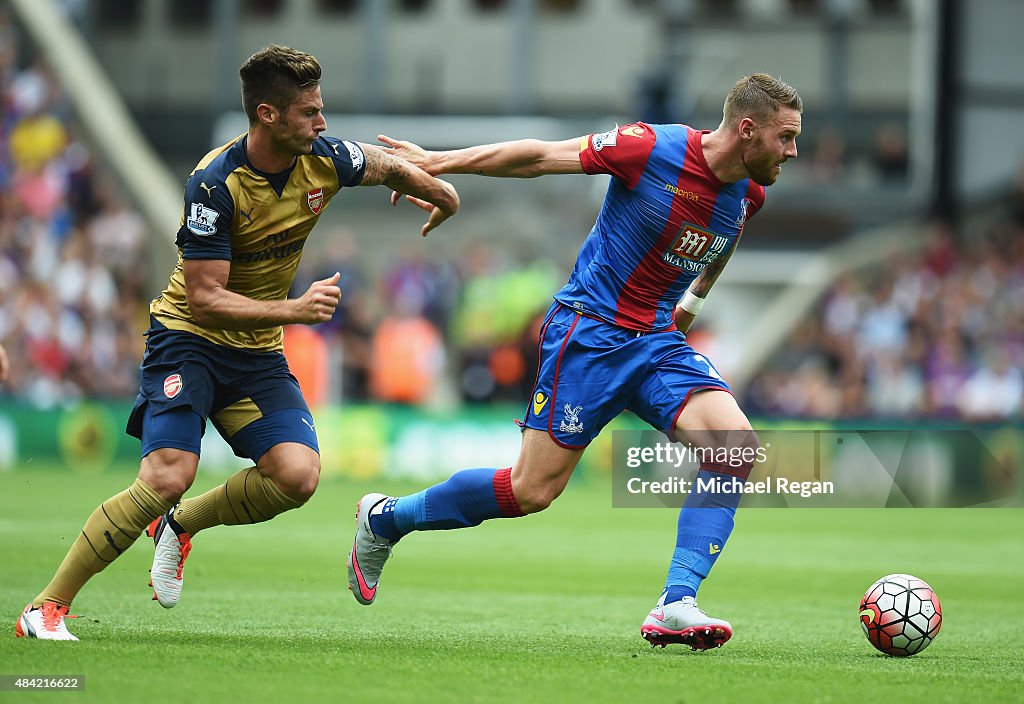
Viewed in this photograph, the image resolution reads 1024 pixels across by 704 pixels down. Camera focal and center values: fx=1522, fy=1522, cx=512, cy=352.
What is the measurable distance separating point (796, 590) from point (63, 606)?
501cm

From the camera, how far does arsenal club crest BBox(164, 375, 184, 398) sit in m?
6.86

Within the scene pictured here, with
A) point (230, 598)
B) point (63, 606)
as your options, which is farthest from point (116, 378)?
point (63, 606)

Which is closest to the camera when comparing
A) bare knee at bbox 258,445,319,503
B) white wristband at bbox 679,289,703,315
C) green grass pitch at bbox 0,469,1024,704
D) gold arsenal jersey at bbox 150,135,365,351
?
green grass pitch at bbox 0,469,1024,704

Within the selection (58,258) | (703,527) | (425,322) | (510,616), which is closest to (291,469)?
(510,616)

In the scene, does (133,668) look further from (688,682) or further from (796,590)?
(796,590)

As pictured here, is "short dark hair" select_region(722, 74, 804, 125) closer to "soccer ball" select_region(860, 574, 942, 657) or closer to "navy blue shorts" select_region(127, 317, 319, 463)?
"soccer ball" select_region(860, 574, 942, 657)

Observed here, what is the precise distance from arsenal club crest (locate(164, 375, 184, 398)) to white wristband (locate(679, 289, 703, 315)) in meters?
2.61

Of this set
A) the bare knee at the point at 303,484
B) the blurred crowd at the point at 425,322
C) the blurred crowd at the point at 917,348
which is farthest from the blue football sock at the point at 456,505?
the blurred crowd at the point at 425,322

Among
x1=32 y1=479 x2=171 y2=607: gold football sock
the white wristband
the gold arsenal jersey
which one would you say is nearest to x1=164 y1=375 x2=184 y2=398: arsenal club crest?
the gold arsenal jersey

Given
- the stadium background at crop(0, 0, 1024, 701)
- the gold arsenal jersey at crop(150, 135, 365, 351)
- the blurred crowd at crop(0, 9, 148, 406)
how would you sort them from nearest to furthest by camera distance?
1. the gold arsenal jersey at crop(150, 135, 365, 351)
2. the stadium background at crop(0, 0, 1024, 701)
3. the blurred crowd at crop(0, 9, 148, 406)

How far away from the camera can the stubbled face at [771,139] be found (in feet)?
23.0

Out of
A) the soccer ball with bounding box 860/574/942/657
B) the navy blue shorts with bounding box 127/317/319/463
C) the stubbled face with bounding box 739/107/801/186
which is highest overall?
the stubbled face with bounding box 739/107/801/186

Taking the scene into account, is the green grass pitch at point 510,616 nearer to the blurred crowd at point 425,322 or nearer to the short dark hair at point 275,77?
the short dark hair at point 275,77

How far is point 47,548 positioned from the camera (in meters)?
10.5
